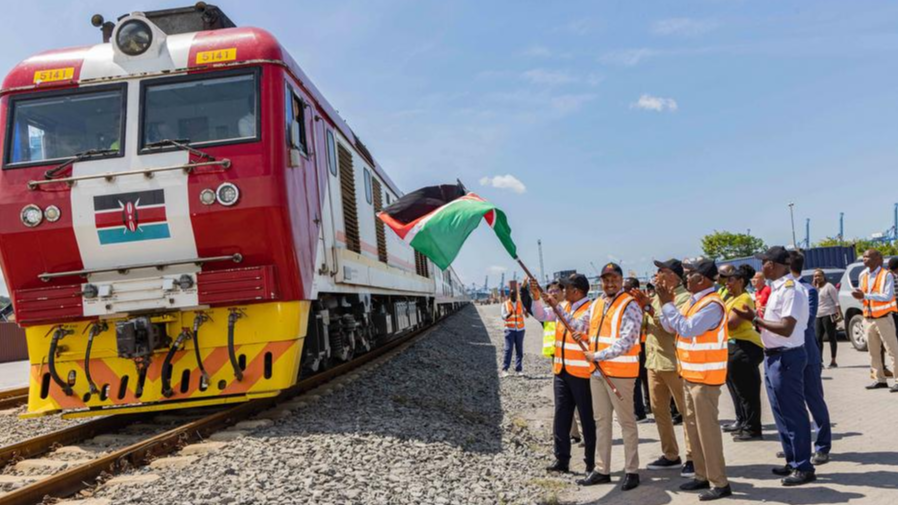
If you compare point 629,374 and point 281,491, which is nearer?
point 281,491

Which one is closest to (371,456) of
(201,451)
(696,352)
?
(201,451)

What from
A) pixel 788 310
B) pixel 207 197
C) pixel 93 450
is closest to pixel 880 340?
pixel 788 310

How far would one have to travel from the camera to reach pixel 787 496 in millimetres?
4984

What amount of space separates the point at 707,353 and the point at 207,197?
187 inches

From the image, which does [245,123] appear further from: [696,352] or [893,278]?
[893,278]

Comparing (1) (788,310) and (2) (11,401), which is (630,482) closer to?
(1) (788,310)

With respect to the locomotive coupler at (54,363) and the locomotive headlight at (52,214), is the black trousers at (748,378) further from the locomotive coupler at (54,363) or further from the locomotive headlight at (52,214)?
the locomotive headlight at (52,214)

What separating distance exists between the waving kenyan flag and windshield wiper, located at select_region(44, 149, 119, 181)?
2.96m

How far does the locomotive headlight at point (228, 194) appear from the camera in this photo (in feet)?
22.5

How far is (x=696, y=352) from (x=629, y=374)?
64 cm

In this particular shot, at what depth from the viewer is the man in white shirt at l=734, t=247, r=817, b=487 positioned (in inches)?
206

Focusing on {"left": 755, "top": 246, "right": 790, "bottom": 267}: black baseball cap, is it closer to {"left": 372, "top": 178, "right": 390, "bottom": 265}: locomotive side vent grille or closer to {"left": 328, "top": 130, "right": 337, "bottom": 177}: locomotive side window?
{"left": 328, "top": 130, "right": 337, "bottom": 177}: locomotive side window

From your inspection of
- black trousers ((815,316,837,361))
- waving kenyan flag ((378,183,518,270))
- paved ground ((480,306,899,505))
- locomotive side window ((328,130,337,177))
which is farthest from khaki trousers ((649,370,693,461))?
black trousers ((815,316,837,361))

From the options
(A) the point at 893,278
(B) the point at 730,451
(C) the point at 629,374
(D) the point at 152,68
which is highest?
(D) the point at 152,68
